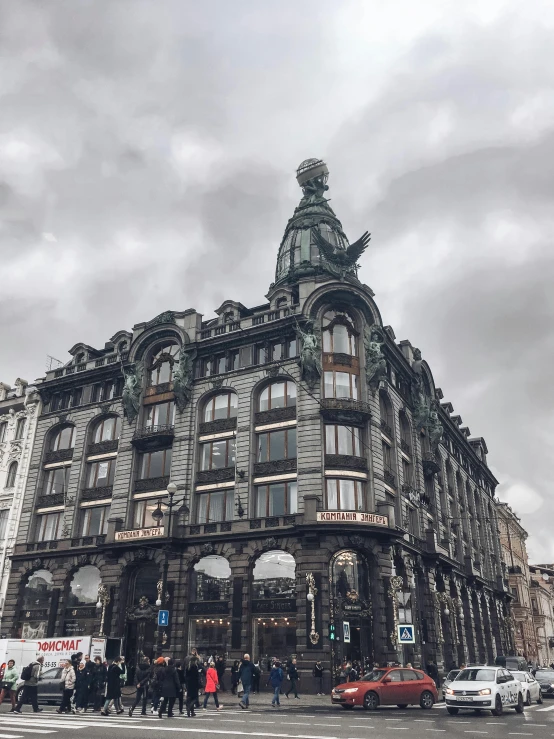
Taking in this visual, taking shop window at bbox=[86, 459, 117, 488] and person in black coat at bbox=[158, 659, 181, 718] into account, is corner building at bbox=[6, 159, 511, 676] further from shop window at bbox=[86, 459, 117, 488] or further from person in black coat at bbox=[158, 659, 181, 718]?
person in black coat at bbox=[158, 659, 181, 718]

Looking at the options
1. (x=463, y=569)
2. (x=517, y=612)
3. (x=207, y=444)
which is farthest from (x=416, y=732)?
(x=517, y=612)

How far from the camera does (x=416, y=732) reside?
16.7 metres

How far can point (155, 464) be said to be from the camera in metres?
47.3

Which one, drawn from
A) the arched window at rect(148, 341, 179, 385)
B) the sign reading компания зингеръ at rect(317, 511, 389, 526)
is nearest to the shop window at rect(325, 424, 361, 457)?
the sign reading компания зингеръ at rect(317, 511, 389, 526)

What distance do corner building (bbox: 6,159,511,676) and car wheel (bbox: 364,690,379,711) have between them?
28.3 feet

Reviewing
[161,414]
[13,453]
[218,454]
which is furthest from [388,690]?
[13,453]

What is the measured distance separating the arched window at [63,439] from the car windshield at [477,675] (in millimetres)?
36888

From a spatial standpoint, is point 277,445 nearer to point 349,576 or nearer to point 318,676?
point 349,576

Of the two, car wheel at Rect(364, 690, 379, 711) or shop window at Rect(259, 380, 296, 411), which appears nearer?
car wheel at Rect(364, 690, 379, 711)

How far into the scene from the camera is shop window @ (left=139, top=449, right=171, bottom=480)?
1837 inches

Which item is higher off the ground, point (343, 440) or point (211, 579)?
point (343, 440)

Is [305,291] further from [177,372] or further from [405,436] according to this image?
[405,436]

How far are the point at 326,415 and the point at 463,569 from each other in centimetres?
2741

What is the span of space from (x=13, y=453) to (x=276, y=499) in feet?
86.1
